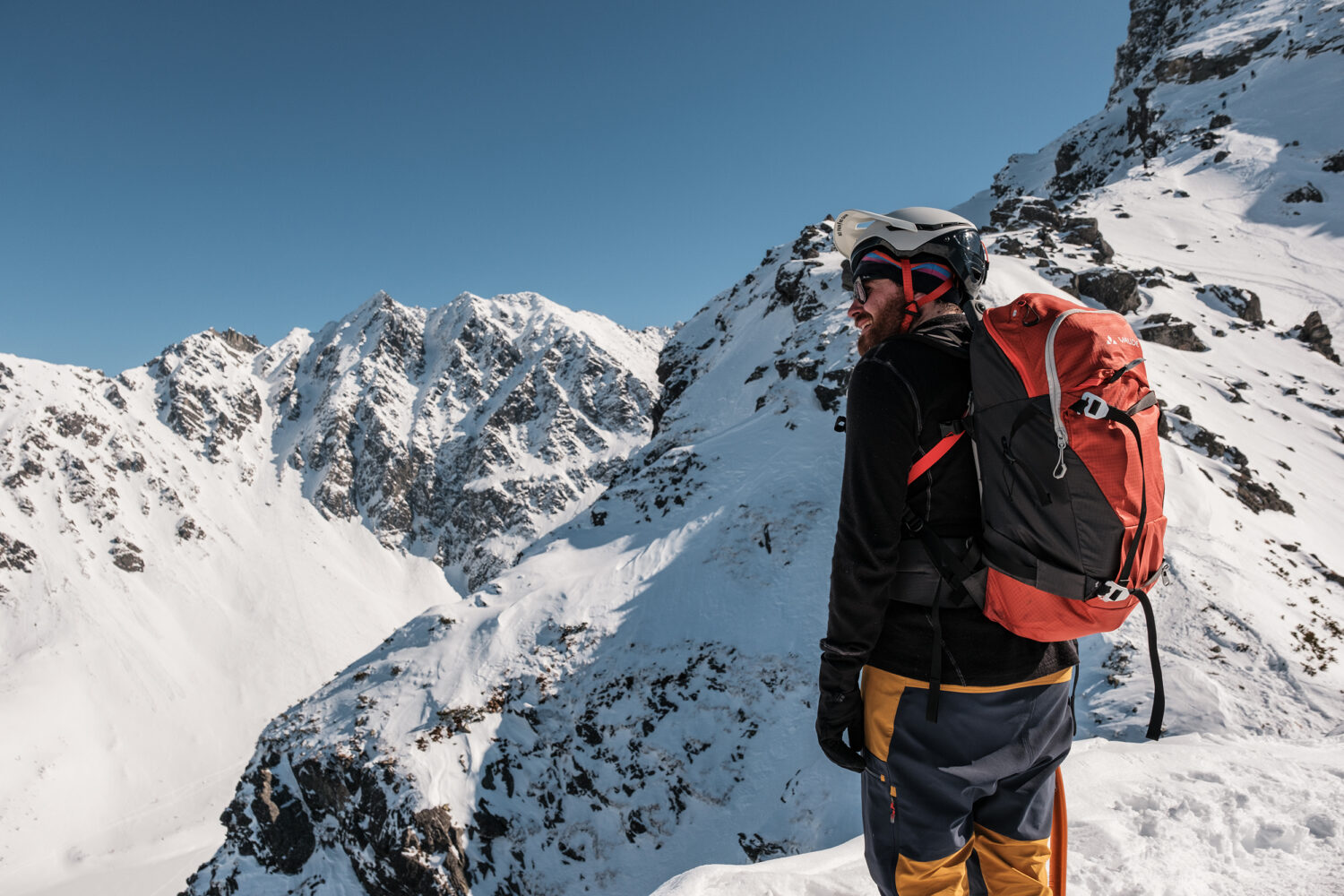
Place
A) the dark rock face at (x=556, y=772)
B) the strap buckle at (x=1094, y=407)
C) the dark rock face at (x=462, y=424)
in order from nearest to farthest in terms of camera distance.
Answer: the strap buckle at (x=1094, y=407)
the dark rock face at (x=556, y=772)
the dark rock face at (x=462, y=424)

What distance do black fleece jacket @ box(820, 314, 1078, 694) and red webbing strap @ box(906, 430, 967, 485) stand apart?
1.2 inches

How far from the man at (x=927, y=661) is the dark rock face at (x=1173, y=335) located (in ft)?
136

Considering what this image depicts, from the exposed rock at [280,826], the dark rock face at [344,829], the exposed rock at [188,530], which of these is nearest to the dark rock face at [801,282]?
the dark rock face at [344,829]

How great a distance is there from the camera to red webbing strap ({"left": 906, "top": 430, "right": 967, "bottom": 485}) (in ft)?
8.76

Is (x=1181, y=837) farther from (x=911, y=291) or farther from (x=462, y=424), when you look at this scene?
(x=462, y=424)

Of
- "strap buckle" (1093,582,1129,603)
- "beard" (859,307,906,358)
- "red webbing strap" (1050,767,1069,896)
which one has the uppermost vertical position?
"beard" (859,307,906,358)

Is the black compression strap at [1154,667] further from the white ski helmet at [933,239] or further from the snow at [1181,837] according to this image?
the snow at [1181,837]

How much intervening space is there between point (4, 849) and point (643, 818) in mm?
108159

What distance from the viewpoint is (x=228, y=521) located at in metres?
142

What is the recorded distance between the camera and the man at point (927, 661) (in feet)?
8.73

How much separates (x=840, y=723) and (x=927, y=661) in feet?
1.70

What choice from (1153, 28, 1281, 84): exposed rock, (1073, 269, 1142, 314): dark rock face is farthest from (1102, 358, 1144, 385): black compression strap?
(1153, 28, 1281, 84): exposed rock

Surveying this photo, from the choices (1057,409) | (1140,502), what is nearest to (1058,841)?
(1140,502)

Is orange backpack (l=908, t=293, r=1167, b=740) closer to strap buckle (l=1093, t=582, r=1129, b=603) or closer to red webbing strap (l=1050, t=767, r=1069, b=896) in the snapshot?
strap buckle (l=1093, t=582, r=1129, b=603)
